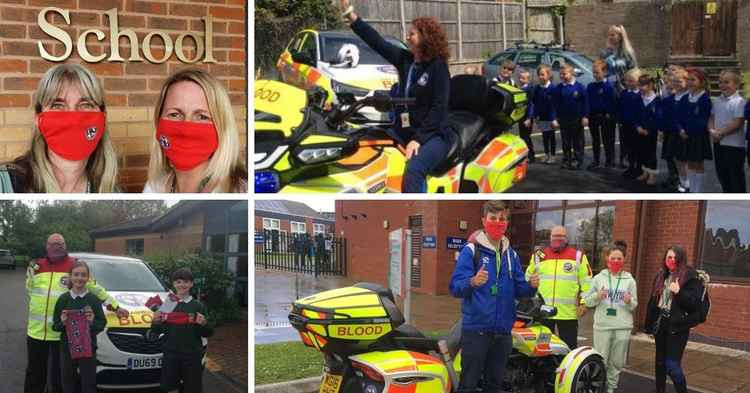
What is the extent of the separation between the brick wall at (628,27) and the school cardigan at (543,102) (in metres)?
0.23

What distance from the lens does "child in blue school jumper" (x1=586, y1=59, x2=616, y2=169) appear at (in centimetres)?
373

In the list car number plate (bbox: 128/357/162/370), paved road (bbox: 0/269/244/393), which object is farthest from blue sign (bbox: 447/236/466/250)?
paved road (bbox: 0/269/244/393)

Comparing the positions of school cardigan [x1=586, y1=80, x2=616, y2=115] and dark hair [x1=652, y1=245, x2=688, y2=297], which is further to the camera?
dark hair [x1=652, y1=245, x2=688, y2=297]

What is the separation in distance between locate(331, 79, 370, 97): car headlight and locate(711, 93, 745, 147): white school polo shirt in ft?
5.24

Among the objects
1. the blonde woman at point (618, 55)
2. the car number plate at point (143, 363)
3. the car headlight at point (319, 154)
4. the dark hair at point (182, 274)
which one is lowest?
the car number plate at point (143, 363)

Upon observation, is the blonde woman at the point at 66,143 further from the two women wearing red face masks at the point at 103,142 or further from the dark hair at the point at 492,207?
the dark hair at the point at 492,207

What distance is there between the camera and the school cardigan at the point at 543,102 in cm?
374

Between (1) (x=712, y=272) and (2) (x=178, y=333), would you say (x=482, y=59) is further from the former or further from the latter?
(2) (x=178, y=333)

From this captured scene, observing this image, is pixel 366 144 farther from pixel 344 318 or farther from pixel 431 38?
pixel 344 318

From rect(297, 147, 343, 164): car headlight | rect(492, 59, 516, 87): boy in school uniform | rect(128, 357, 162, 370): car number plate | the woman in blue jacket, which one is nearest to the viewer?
rect(297, 147, 343, 164): car headlight

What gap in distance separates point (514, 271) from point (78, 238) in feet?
6.83

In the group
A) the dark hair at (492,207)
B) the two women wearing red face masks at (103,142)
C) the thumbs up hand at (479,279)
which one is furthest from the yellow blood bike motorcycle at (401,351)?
the two women wearing red face masks at (103,142)

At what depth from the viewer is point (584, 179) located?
3818 millimetres

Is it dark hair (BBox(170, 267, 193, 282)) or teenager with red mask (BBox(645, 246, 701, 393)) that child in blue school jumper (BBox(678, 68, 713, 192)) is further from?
dark hair (BBox(170, 267, 193, 282))
